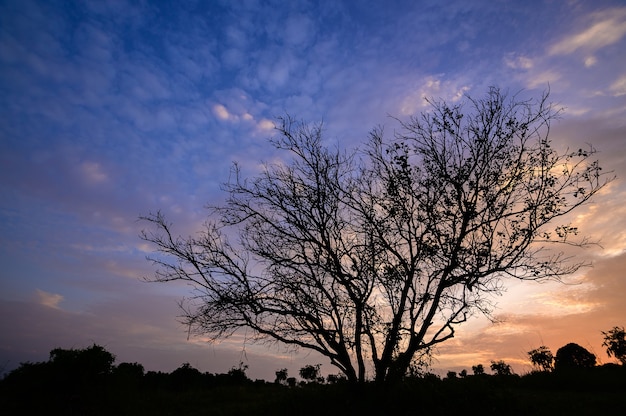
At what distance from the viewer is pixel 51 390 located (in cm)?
1423

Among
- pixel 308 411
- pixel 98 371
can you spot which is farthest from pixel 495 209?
pixel 98 371

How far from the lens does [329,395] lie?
12.5 m

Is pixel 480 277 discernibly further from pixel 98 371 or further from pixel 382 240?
pixel 98 371

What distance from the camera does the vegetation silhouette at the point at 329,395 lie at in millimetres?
10797

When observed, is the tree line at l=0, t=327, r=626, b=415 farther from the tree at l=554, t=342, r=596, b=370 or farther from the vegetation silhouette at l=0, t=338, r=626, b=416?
the tree at l=554, t=342, r=596, b=370

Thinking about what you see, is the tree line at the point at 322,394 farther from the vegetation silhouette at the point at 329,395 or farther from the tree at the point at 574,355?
the tree at the point at 574,355

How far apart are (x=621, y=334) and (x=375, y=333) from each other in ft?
76.1

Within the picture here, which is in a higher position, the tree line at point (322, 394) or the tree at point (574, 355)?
the tree at point (574, 355)

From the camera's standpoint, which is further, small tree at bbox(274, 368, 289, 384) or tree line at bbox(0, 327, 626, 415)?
small tree at bbox(274, 368, 289, 384)

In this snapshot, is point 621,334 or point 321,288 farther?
point 621,334

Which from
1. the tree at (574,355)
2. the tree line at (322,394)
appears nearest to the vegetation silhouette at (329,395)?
the tree line at (322,394)

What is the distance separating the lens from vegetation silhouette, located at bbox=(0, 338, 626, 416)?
10.8 metres

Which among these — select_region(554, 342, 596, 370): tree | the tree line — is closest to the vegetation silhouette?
the tree line

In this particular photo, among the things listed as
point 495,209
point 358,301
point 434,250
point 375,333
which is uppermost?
point 495,209
